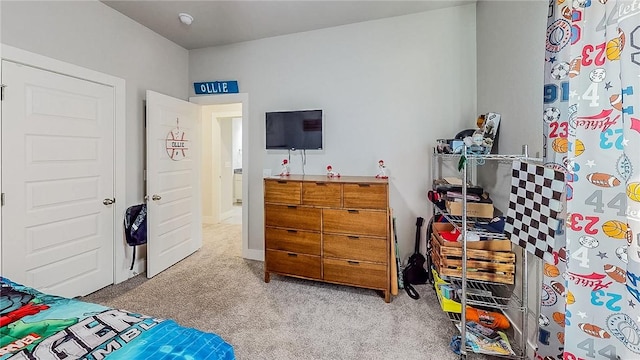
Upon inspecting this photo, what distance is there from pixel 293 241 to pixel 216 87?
7.31ft

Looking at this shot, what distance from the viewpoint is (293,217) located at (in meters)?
2.73

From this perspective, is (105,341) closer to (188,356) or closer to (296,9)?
(188,356)

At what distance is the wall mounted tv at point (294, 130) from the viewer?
308 centimetres

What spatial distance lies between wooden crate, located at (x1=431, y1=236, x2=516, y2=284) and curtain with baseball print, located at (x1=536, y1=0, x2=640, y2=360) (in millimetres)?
518

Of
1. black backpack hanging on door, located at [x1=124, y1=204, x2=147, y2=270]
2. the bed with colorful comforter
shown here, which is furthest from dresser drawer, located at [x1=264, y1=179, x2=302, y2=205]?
the bed with colorful comforter

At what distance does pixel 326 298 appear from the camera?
2.54 m

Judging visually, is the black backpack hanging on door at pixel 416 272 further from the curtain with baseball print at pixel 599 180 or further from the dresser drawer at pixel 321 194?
the curtain with baseball print at pixel 599 180

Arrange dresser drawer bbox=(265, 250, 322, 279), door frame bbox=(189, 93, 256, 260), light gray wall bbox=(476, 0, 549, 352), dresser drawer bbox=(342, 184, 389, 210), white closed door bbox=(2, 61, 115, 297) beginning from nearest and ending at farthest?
1. light gray wall bbox=(476, 0, 549, 352)
2. white closed door bbox=(2, 61, 115, 297)
3. dresser drawer bbox=(342, 184, 389, 210)
4. dresser drawer bbox=(265, 250, 322, 279)
5. door frame bbox=(189, 93, 256, 260)

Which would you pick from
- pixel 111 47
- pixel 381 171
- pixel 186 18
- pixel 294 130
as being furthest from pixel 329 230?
pixel 111 47

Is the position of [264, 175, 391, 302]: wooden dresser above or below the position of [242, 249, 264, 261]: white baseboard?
above

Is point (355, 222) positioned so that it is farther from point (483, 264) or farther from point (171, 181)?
point (171, 181)

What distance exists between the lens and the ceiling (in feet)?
8.64

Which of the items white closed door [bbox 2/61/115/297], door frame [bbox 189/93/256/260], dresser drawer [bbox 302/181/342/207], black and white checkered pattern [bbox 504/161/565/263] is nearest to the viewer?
black and white checkered pattern [bbox 504/161/565/263]

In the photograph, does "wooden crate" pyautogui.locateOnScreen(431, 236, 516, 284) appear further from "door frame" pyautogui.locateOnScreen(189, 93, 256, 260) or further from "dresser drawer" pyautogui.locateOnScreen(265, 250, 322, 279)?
"door frame" pyautogui.locateOnScreen(189, 93, 256, 260)
